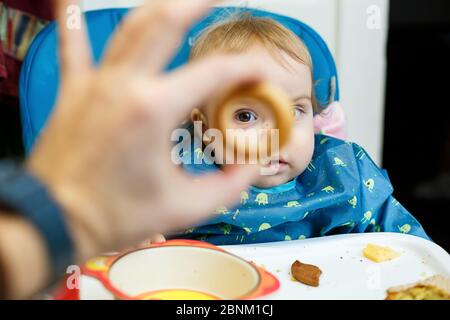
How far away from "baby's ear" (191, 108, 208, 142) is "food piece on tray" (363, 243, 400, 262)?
0.39 meters

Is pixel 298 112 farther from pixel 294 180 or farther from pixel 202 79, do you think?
pixel 202 79

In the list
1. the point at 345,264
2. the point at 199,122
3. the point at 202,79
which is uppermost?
the point at 202,79

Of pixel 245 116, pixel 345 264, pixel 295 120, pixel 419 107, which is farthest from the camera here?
pixel 419 107

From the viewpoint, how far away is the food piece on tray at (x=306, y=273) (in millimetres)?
824

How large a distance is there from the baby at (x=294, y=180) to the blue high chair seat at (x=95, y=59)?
83 millimetres

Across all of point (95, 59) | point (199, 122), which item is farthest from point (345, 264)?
point (95, 59)

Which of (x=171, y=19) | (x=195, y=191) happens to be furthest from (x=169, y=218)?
(x=171, y=19)

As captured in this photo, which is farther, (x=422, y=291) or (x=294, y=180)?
(x=294, y=180)

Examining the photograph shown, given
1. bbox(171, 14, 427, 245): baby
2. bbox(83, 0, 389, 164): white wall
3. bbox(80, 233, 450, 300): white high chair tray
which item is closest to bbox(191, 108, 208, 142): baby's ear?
bbox(171, 14, 427, 245): baby

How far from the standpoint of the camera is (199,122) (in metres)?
1.17

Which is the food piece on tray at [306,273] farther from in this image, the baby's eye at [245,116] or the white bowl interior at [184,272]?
the baby's eye at [245,116]

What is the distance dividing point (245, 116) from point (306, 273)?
31 cm

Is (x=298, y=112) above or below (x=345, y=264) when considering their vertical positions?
above

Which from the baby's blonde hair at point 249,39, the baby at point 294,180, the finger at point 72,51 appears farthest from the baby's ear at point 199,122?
the finger at point 72,51
